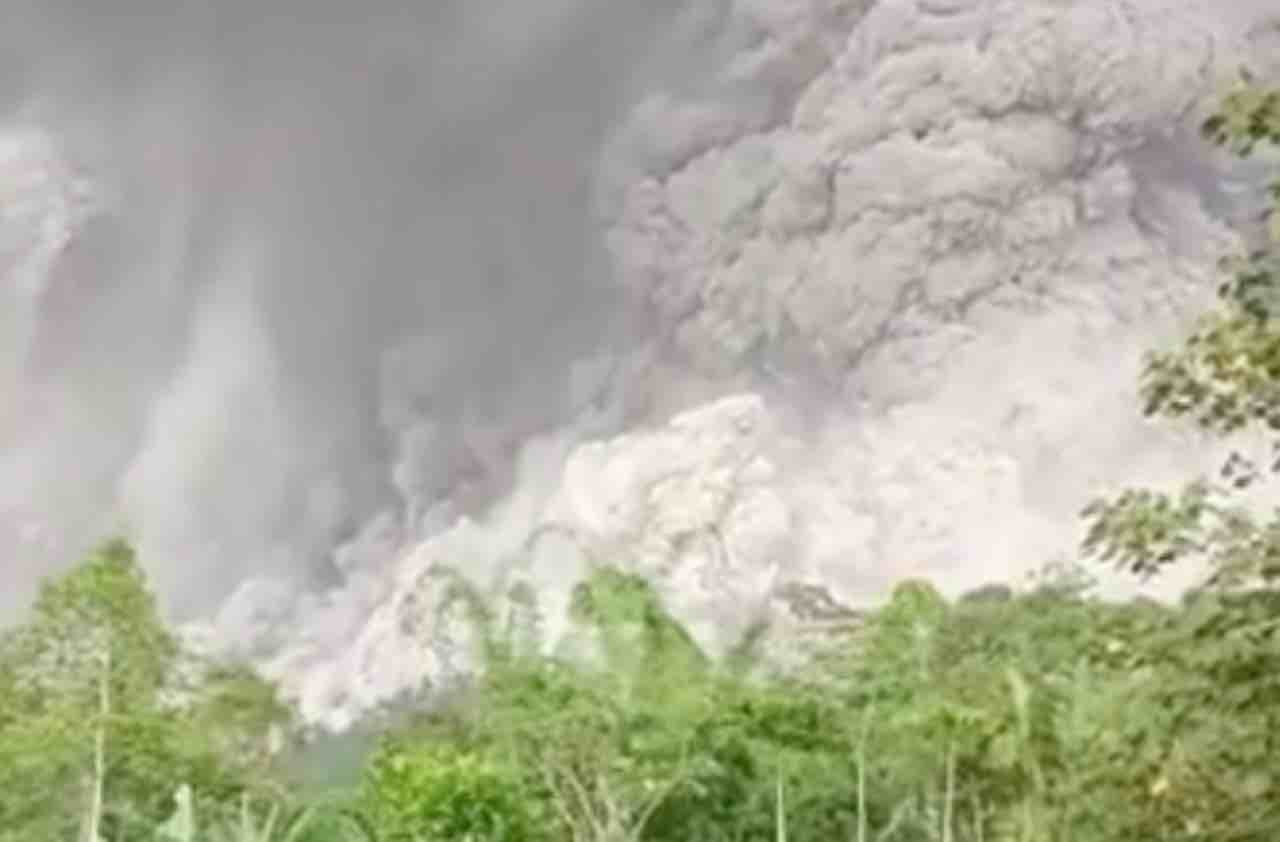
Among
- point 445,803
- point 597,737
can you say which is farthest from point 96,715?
point 597,737

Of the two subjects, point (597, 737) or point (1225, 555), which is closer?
point (1225, 555)

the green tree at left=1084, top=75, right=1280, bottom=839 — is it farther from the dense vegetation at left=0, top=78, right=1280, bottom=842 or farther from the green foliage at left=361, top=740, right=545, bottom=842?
the green foliage at left=361, top=740, right=545, bottom=842

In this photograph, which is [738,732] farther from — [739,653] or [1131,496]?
[1131,496]

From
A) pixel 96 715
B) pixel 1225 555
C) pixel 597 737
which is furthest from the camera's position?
pixel 597 737

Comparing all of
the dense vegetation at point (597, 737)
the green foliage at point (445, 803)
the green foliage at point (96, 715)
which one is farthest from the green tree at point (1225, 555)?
the green foliage at point (96, 715)

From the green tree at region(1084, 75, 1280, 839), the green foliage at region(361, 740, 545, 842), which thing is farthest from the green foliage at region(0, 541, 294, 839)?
the green tree at region(1084, 75, 1280, 839)

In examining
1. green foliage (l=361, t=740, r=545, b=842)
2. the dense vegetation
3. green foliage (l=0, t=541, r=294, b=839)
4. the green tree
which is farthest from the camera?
green foliage (l=0, t=541, r=294, b=839)

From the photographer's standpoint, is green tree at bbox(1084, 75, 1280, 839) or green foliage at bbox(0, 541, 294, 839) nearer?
green tree at bbox(1084, 75, 1280, 839)

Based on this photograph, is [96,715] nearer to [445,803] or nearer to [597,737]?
[445,803]

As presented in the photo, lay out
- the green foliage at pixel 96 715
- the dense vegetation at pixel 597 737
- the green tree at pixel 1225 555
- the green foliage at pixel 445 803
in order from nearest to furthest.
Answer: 1. the green tree at pixel 1225 555
2. the green foliage at pixel 445 803
3. the dense vegetation at pixel 597 737
4. the green foliage at pixel 96 715

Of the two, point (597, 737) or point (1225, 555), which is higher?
point (597, 737)

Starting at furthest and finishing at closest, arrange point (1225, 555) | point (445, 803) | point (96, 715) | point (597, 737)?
point (597, 737) < point (96, 715) < point (445, 803) < point (1225, 555)

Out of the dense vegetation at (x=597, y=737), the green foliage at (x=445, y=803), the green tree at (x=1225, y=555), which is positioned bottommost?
the green tree at (x=1225, y=555)

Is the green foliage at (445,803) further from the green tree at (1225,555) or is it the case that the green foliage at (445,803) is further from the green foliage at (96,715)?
the green tree at (1225,555)
